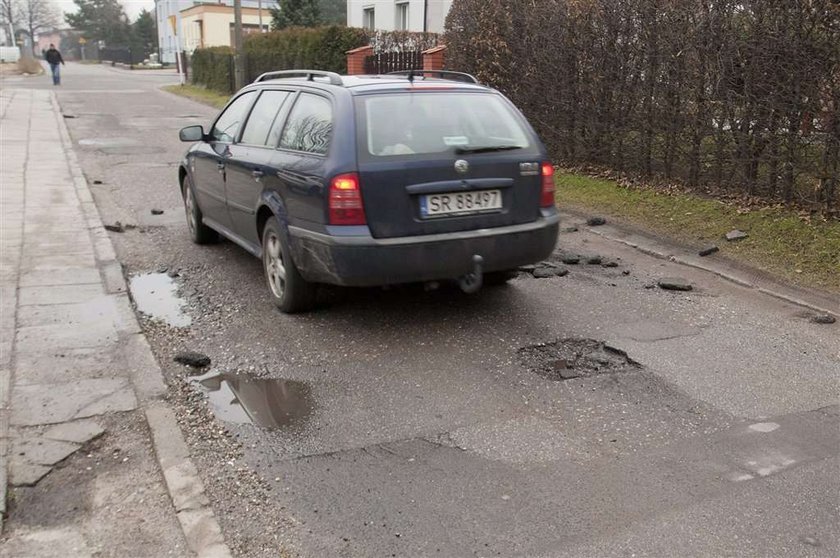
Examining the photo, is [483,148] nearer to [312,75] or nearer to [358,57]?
[312,75]

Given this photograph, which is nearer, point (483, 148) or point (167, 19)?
point (483, 148)

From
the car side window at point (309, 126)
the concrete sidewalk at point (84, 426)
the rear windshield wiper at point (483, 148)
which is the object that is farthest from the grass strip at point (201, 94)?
the rear windshield wiper at point (483, 148)

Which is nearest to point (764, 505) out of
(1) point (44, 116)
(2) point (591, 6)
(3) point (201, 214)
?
(3) point (201, 214)

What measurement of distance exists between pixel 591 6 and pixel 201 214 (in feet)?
18.8

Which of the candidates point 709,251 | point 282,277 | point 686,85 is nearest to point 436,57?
point 686,85

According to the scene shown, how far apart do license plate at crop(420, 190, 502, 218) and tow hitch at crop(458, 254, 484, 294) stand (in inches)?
12.6

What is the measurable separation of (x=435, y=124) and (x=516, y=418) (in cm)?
217

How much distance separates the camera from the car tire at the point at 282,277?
538cm

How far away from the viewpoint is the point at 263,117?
615 centimetres

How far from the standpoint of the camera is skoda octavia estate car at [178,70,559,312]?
15.9 feet

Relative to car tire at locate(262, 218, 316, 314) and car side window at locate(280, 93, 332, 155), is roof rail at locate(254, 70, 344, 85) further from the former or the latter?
car tire at locate(262, 218, 316, 314)

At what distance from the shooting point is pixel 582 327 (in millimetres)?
5367

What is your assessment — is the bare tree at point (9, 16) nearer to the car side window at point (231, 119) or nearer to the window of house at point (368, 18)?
the window of house at point (368, 18)

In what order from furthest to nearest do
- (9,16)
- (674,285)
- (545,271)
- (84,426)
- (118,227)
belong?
(9,16) → (118,227) → (545,271) → (674,285) → (84,426)
